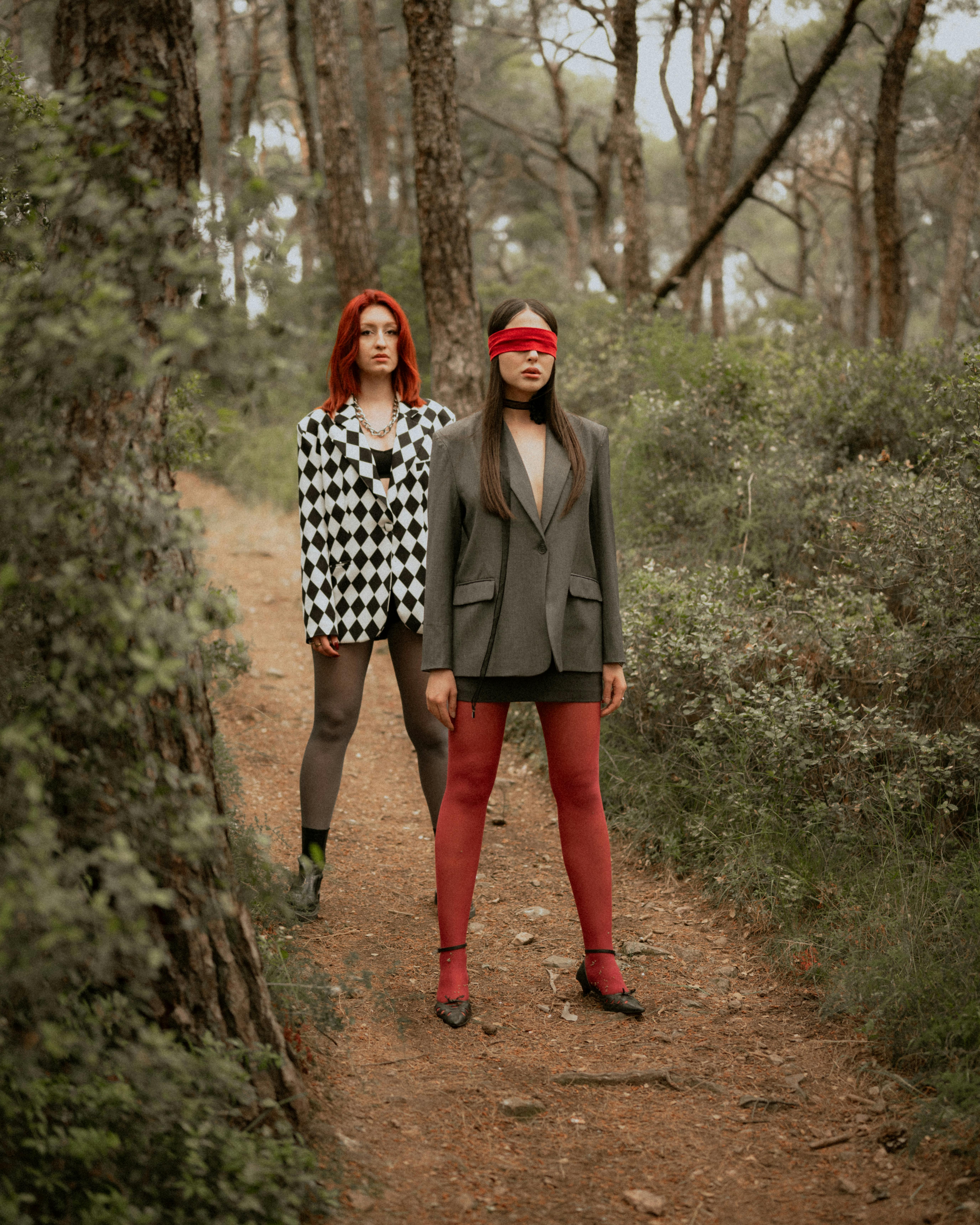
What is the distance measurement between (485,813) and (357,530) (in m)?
1.15

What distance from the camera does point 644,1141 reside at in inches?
104

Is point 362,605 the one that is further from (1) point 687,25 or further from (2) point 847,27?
(1) point 687,25

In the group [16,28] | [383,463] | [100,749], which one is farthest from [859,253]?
[100,749]

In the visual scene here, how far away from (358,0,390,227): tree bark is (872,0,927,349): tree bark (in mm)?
7174

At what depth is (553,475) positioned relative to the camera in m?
3.18

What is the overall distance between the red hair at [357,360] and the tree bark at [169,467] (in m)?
1.36

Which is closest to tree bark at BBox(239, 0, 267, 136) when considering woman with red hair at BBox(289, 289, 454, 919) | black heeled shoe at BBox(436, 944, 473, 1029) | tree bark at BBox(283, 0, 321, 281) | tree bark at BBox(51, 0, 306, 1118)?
tree bark at BBox(283, 0, 321, 281)

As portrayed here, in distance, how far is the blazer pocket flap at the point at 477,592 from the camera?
3111 mm

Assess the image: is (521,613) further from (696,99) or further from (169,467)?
(696,99)

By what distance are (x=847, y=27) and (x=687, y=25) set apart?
9.66 m

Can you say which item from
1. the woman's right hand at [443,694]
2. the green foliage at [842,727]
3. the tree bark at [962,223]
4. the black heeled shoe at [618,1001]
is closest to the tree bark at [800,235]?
the tree bark at [962,223]

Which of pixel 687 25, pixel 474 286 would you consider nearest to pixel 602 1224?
pixel 474 286

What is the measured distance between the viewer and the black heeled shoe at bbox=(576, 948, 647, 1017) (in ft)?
10.8

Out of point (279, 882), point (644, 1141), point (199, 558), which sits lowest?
point (644, 1141)
